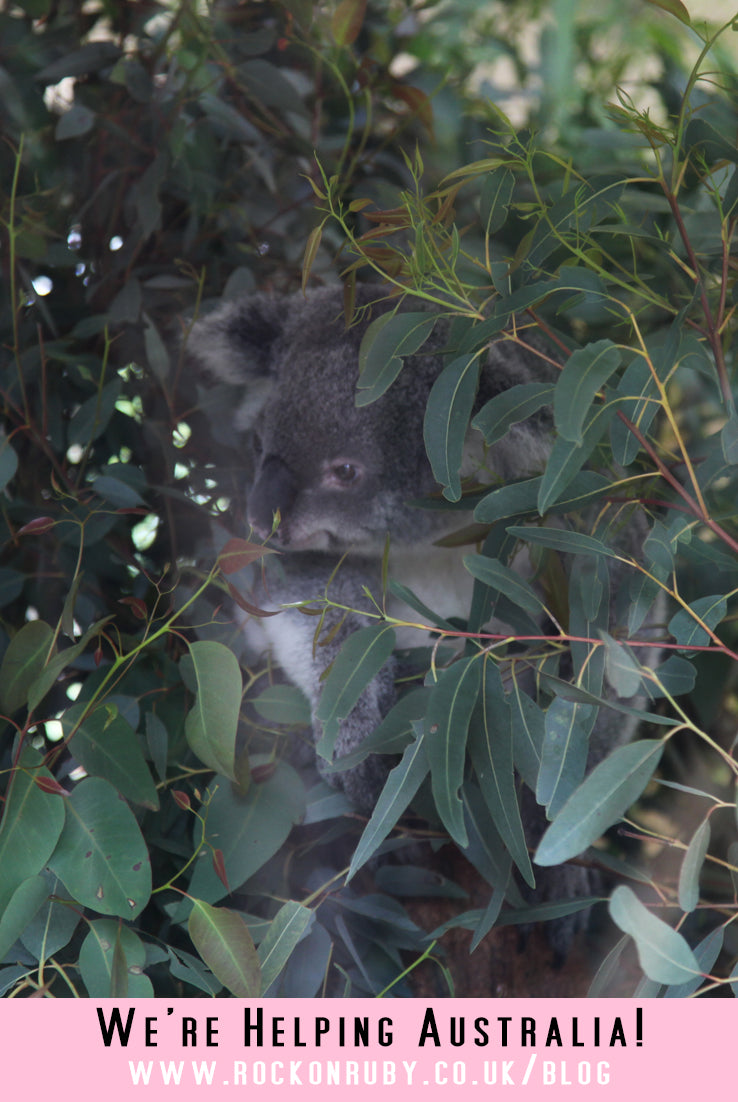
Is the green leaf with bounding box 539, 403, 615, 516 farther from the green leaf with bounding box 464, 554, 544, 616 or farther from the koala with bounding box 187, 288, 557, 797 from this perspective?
the koala with bounding box 187, 288, 557, 797

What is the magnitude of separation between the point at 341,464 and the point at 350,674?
365 millimetres

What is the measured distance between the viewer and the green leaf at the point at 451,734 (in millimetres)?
771

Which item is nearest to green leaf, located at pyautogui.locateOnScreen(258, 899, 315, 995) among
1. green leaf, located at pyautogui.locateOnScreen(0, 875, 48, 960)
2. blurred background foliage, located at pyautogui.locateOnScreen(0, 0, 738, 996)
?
blurred background foliage, located at pyautogui.locateOnScreen(0, 0, 738, 996)

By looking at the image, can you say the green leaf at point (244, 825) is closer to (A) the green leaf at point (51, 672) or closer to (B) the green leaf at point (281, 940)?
(B) the green leaf at point (281, 940)

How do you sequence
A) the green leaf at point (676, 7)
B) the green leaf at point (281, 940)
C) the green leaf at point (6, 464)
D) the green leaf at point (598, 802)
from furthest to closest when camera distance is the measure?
1. the green leaf at point (6, 464)
2. the green leaf at point (281, 940)
3. the green leaf at point (676, 7)
4. the green leaf at point (598, 802)

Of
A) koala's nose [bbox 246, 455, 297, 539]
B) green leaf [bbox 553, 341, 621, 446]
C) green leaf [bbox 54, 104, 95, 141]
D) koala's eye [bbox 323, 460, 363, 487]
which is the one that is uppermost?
green leaf [bbox 54, 104, 95, 141]

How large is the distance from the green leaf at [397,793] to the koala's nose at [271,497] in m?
0.38

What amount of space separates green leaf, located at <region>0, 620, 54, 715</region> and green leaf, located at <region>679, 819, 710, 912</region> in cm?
65

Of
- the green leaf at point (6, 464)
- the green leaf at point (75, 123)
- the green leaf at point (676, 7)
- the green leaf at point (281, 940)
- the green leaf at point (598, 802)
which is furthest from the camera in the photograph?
the green leaf at point (75, 123)

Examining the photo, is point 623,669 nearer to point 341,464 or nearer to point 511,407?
point 511,407

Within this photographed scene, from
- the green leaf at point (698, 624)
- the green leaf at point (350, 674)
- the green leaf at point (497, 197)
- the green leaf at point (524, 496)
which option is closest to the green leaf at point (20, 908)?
the green leaf at point (350, 674)

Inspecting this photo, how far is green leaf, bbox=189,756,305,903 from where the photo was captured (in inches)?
37.8

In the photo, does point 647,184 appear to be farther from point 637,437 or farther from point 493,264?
point 637,437

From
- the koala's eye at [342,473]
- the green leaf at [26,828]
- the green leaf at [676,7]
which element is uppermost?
the green leaf at [676,7]
